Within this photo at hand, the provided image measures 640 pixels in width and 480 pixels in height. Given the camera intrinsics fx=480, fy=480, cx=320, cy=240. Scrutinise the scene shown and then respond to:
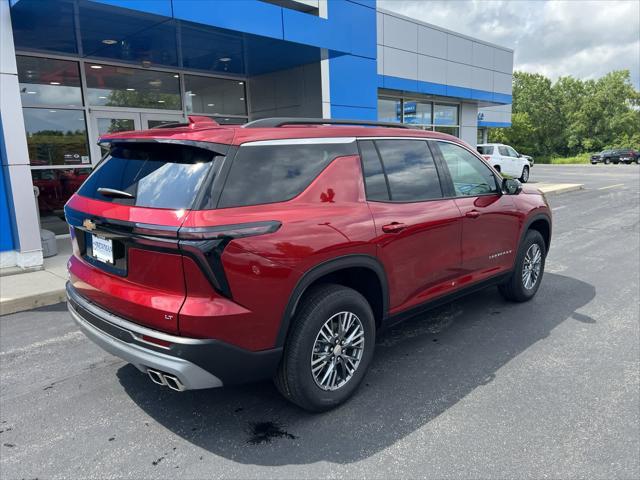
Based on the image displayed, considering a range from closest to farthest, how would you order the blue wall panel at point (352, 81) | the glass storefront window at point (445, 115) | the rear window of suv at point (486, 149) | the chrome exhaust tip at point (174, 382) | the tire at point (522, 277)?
the chrome exhaust tip at point (174, 382), the tire at point (522, 277), the blue wall panel at point (352, 81), the glass storefront window at point (445, 115), the rear window of suv at point (486, 149)

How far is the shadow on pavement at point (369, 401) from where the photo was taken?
2865 mm

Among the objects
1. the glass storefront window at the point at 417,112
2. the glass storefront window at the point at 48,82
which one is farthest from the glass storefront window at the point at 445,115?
the glass storefront window at the point at 48,82

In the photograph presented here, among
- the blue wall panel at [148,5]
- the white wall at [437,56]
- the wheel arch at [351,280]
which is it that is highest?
the white wall at [437,56]

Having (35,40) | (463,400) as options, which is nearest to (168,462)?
(463,400)

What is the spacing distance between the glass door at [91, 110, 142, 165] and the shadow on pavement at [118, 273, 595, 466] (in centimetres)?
749

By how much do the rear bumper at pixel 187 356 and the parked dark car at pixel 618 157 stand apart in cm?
5681

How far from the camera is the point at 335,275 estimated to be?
3.30 meters

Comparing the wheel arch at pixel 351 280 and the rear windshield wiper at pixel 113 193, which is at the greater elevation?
the rear windshield wiper at pixel 113 193

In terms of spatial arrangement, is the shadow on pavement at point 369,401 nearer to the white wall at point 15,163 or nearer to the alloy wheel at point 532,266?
the alloy wheel at point 532,266

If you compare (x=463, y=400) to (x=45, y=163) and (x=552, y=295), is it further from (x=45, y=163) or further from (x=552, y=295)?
(x=45, y=163)

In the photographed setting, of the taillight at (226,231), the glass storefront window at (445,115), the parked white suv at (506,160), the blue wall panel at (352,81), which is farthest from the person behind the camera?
the parked white suv at (506,160)

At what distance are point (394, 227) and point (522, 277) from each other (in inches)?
95.0

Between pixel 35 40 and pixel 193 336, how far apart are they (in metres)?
8.30

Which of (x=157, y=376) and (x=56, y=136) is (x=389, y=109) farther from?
Result: (x=157, y=376)
